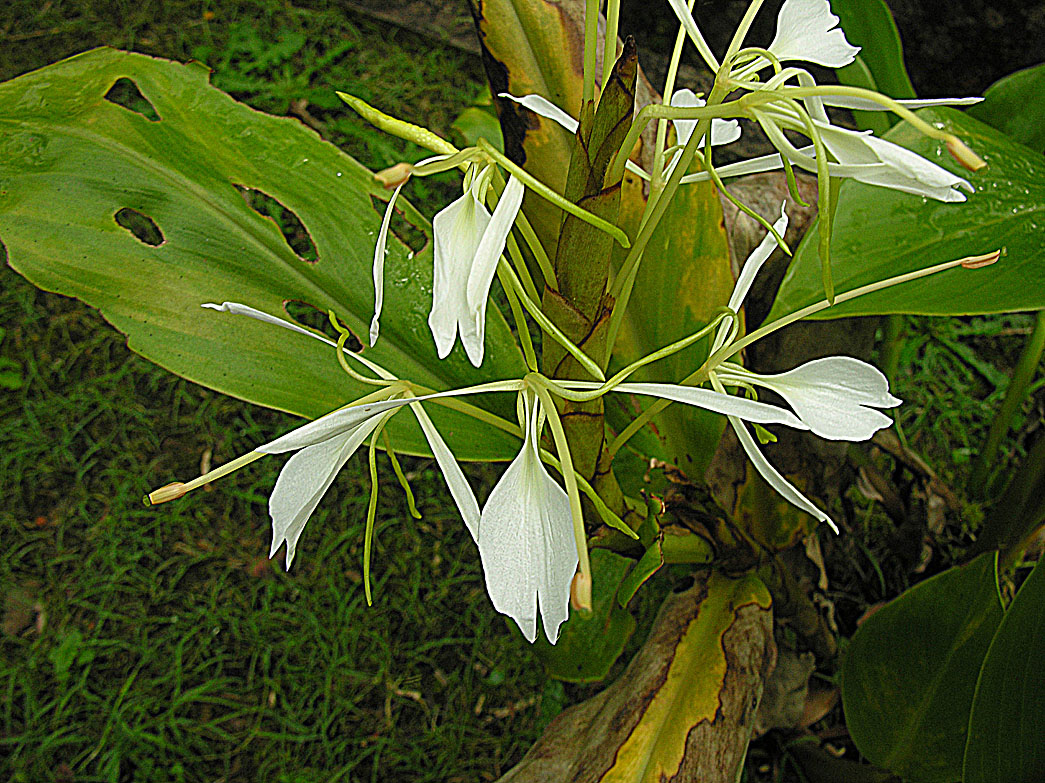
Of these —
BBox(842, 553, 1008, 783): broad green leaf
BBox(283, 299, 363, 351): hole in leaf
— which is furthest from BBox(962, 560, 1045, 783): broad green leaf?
BBox(283, 299, 363, 351): hole in leaf

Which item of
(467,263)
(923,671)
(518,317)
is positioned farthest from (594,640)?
(467,263)

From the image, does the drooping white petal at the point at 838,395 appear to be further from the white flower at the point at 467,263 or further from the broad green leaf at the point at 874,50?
the broad green leaf at the point at 874,50

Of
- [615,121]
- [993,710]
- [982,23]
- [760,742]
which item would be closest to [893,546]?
[760,742]

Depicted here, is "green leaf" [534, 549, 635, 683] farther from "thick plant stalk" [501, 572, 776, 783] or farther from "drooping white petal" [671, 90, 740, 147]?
"drooping white petal" [671, 90, 740, 147]

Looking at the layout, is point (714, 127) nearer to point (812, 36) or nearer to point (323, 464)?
point (812, 36)

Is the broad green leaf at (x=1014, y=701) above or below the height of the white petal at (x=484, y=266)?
below

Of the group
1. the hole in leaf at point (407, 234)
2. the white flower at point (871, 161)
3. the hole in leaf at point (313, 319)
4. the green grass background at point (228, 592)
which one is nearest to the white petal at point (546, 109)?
the white flower at point (871, 161)

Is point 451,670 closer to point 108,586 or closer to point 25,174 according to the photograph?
point 108,586
